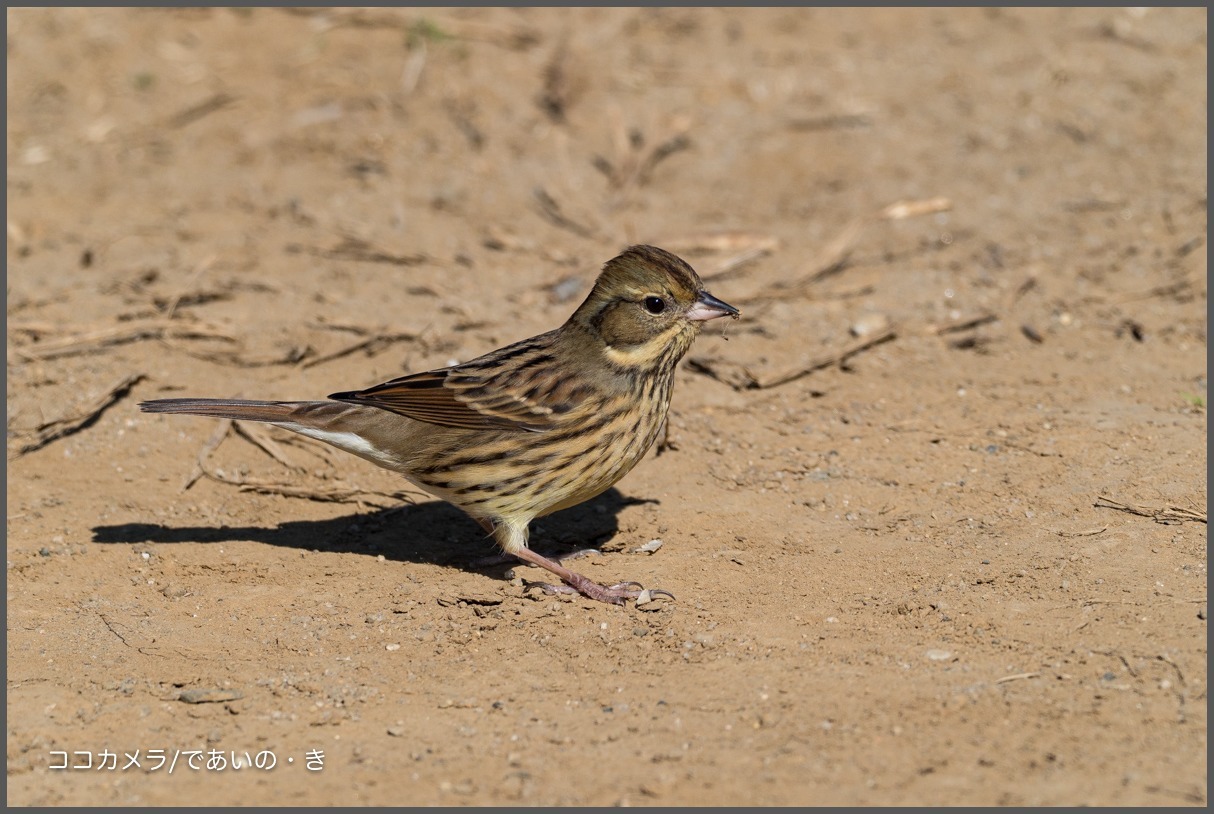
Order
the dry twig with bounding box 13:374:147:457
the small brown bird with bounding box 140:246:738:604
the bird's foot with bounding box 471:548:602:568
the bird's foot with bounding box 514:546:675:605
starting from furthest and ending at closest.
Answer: the dry twig with bounding box 13:374:147:457 < the bird's foot with bounding box 471:548:602:568 < the small brown bird with bounding box 140:246:738:604 < the bird's foot with bounding box 514:546:675:605

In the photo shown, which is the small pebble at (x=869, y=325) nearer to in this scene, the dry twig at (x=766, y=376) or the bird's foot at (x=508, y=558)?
the dry twig at (x=766, y=376)

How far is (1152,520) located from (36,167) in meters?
10.2

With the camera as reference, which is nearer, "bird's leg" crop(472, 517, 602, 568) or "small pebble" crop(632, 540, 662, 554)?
"small pebble" crop(632, 540, 662, 554)

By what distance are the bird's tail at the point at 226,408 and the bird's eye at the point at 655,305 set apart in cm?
209

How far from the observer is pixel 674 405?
8406 millimetres

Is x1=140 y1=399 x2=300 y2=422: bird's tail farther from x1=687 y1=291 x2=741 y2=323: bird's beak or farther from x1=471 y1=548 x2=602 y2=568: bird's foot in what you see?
x1=687 y1=291 x2=741 y2=323: bird's beak

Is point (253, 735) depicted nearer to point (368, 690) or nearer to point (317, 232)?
point (368, 690)

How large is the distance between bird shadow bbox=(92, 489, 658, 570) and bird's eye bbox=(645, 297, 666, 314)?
1.26 meters

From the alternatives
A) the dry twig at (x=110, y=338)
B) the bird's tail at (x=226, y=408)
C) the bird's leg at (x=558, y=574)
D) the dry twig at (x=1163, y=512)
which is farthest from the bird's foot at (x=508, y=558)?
the dry twig at (x=110, y=338)

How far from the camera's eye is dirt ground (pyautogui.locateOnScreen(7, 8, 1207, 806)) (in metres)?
5.14

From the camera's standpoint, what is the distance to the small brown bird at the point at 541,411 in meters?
6.73


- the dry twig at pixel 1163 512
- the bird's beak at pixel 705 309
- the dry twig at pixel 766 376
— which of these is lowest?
the dry twig at pixel 1163 512

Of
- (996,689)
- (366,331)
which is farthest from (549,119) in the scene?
(996,689)

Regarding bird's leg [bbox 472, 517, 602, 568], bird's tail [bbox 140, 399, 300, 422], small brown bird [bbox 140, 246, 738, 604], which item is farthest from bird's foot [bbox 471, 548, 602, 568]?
bird's tail [bbox 140, 399, 300, 422]
